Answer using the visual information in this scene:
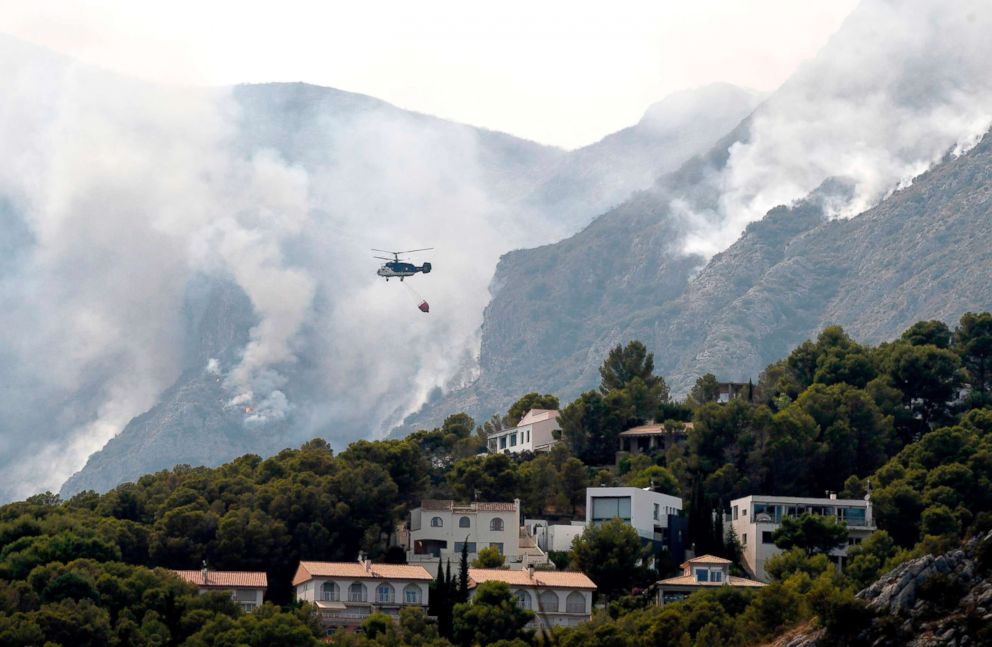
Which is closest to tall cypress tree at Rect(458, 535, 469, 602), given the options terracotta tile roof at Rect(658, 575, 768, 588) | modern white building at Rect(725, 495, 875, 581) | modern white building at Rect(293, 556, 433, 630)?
modern white building at Rect(293, 556, 433, 630)

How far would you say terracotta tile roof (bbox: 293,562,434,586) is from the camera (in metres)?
104

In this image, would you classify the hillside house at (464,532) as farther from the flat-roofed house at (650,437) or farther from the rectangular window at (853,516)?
the flat-roofed house at (650,437)

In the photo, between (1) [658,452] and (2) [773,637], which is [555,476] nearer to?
(1) [658,452]

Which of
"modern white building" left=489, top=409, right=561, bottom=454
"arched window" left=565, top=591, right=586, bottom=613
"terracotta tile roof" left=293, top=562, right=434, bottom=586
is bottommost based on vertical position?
"arched window" left=565, top=591, right=586, bottom=613

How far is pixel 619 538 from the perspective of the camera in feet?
357

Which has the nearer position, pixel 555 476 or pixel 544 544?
pixel 544 544

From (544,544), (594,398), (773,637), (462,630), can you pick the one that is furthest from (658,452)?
(773,637)

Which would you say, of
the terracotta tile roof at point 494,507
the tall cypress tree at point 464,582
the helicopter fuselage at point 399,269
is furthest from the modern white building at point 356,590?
the helicopter fuselage at point 399,269

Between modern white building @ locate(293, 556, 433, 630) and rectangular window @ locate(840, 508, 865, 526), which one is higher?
rectangular window @ locate(840, 508, 865, 526)

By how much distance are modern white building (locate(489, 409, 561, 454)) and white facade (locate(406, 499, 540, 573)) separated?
19.5m

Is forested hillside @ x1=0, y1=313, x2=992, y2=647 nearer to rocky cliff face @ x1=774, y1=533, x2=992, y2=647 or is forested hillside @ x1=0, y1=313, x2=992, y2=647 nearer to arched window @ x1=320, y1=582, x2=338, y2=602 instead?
arched window @ x1=320, y1=582, x2=338, y2=602

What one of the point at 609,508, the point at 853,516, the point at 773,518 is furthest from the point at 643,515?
the point at 853,516

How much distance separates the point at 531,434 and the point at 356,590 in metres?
35.4

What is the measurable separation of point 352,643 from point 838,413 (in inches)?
1596
